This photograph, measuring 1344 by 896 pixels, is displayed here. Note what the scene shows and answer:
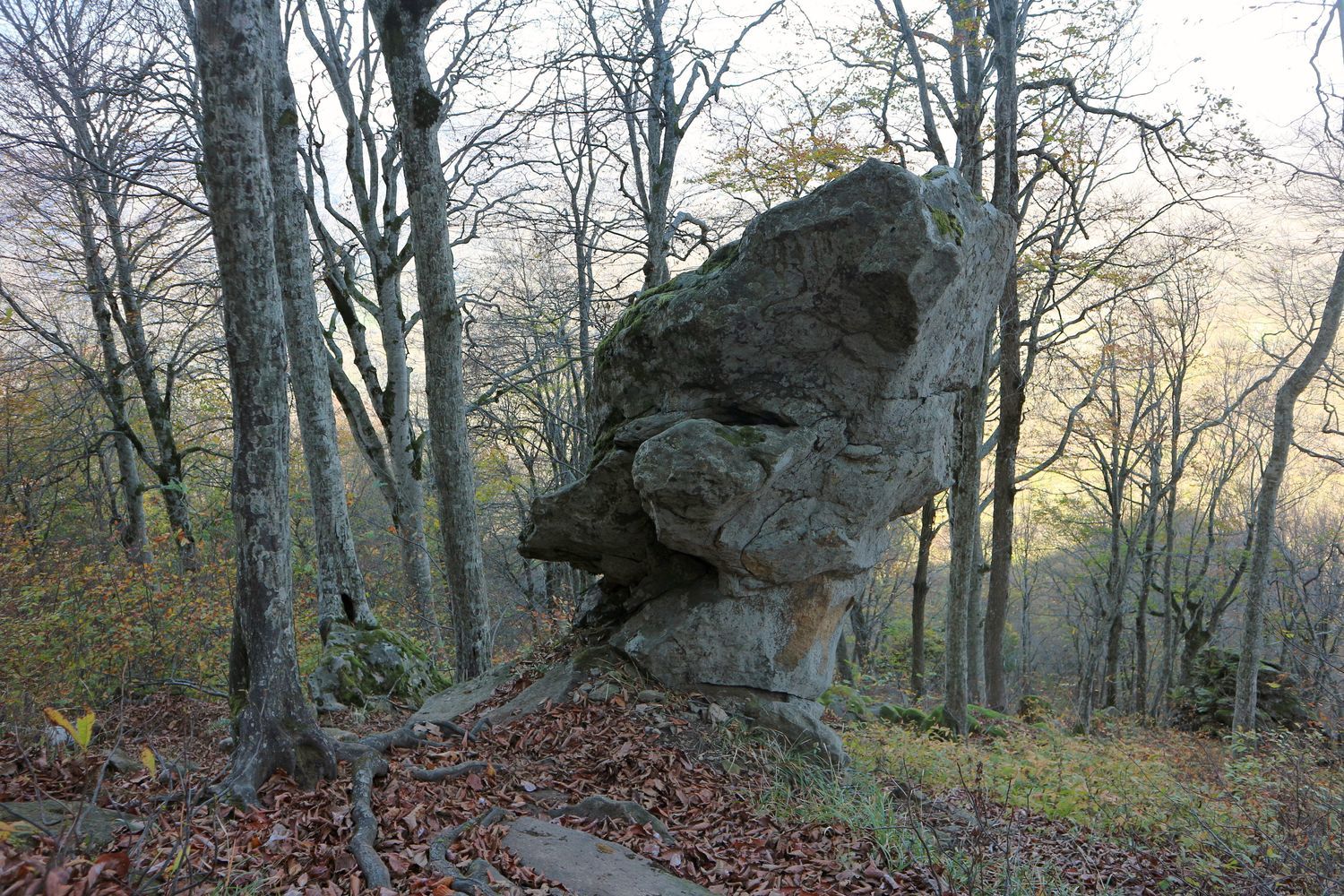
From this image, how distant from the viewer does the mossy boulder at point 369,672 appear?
777 cm

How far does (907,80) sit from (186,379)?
14248 millimetres

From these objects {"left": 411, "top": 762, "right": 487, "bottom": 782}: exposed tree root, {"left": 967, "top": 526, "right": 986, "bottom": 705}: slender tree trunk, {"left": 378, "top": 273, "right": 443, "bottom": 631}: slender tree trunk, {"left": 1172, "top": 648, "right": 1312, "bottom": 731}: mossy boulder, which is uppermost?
{"left": 378, "top": 273, "right": 443, "bottom": 631}: slender tree trunk

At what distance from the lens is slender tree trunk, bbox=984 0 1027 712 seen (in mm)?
10164

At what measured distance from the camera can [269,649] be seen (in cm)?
430

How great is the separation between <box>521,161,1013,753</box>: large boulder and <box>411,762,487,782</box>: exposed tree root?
1864mm

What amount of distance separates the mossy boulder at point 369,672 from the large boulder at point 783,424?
2479mm

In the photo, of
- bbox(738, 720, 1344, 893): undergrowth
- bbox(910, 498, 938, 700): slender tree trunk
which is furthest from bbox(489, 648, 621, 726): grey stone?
bbox(910, 498, 938, 700): slender tree trunk

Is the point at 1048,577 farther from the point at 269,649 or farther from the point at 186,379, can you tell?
the point at 269,649

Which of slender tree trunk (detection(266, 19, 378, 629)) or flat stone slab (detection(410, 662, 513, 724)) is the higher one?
slender tree trunk (detection(266, 19, 378, 629))

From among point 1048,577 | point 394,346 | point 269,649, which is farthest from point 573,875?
point 1048,577

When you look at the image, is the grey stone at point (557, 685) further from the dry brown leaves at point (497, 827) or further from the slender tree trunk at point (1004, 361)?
the slender tree trunk at point (1004, 361)

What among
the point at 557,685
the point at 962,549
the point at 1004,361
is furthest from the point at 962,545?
the point at 557,685

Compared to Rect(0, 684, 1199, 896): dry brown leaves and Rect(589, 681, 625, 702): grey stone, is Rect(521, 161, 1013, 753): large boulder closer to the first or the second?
Rect(589, 681, 625, 702): grey stone

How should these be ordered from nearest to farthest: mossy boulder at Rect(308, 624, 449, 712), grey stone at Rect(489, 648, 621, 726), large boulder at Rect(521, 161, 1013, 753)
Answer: large boulder at Rect(521, 161, 1013, 753) < grey stone at Rect(489, 648, 621, 726) < mossy boulder at Rect(308, 624, 449, 712)
